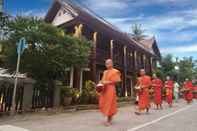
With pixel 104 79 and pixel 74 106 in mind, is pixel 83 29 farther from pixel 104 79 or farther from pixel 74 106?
pixel 104 79

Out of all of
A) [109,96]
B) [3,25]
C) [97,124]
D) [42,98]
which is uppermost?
[3,25]

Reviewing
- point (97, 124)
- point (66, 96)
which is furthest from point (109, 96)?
point (66, 96)

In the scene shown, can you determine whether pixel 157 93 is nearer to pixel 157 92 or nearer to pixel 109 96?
pixel 157 92

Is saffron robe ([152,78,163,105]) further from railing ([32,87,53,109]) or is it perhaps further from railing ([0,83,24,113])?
railing ([0,83,24,113])

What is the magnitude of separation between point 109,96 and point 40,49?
482 centimetres

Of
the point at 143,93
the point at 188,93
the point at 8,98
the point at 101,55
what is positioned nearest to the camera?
the point at 8,98

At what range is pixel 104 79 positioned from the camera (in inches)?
307

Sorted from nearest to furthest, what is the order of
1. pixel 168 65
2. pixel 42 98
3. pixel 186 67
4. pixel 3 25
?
pixel 3 25 < pixel 42 98 < pixel 168 65 < pixel 186 67

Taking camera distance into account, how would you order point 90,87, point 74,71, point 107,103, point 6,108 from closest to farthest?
1. point 107,103
2. point 6,108
3. point 90,87
4. point 74,71

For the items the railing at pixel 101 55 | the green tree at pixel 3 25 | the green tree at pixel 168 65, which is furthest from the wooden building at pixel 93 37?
the green tree at pixel 168 65

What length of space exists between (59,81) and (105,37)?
10.8m

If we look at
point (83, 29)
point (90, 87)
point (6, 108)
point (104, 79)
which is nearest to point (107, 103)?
point (104, 79)

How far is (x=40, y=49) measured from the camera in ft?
37.4

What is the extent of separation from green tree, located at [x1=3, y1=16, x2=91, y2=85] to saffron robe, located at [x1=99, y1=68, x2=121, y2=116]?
13.7ft
